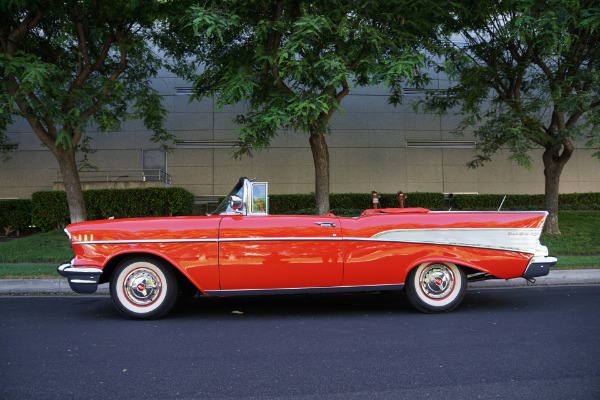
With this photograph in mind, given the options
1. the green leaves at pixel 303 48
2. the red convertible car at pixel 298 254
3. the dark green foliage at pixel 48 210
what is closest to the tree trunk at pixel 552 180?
the green leaves at pixel 303 48

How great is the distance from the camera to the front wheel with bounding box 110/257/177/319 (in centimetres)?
481

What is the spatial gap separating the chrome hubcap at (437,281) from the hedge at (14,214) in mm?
17005

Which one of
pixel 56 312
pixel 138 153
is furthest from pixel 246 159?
pixel 56 312

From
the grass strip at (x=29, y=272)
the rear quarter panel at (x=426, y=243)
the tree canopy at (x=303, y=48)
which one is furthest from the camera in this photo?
the tree canopy at (x=303, y=48)

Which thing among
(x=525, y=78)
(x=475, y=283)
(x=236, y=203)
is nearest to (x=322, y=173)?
(x=475, y=283)

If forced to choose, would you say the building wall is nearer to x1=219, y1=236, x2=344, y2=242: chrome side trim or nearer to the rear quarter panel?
the rear quarter panel

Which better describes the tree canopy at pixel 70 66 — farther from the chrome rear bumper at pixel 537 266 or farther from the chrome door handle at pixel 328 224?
the chrome rear bumper at pixel 537 266

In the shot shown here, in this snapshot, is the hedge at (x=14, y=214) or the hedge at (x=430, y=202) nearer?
the hedge at (x=14, y=214)

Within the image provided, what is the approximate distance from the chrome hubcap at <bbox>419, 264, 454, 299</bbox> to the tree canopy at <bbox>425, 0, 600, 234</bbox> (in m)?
5.77

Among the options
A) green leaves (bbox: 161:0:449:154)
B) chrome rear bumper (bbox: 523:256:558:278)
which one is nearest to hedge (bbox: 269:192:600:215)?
green leaves (bbox: 161:0:449:154)

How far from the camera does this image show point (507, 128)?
1046 centimetres

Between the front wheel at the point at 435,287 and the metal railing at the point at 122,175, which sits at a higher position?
the metal railing at the point at 122,175

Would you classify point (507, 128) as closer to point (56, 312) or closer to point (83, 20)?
point (56, 312)

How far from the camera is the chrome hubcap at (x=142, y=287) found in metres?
4.83
